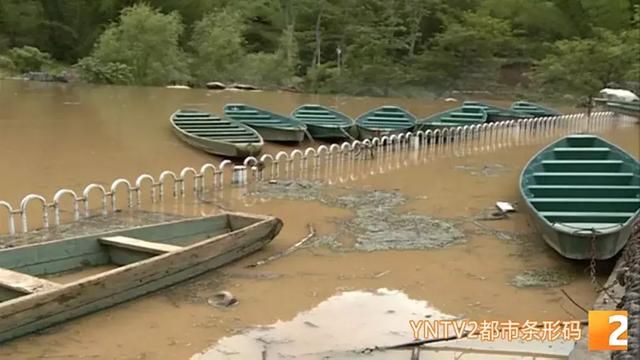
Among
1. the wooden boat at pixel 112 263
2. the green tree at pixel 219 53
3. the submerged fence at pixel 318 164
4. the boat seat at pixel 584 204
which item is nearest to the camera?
the wooden boat at pixel 112 263

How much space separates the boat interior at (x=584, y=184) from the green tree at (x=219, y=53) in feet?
90.3

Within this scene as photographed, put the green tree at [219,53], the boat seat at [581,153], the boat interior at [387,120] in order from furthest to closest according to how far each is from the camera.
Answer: the green tree at [219,53]
the boat interior at [387,120]
the boat seat at [581,153]

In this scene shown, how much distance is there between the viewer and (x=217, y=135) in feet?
53.0

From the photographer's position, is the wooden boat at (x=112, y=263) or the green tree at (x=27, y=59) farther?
the green tree at (x=27, y=59)

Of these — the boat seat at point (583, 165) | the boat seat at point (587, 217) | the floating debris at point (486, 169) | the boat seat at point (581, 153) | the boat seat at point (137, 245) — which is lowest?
the floating debris at point (486, 169)

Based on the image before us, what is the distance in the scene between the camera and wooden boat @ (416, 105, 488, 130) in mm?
19031

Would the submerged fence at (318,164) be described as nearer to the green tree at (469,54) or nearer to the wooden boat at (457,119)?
the wooden boat at (457,119)

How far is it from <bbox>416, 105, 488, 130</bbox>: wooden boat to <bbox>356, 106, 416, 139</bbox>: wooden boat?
398mm

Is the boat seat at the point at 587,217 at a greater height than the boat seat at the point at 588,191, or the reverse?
the boat seat at the point at 588,191

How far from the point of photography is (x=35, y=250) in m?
6.65

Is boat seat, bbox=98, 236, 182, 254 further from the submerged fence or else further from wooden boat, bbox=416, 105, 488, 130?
wooden boat, bbox=416, 105, 488, 130

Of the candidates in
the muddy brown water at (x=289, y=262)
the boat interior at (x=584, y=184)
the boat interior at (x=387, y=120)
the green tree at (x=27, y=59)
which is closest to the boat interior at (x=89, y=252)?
the muddy brown water at (x=289, y=262)

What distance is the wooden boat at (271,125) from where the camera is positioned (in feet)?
56.4

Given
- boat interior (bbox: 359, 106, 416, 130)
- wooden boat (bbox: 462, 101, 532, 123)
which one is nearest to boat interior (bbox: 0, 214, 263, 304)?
boat interior (bbox: 359, 106, 416, 130)
